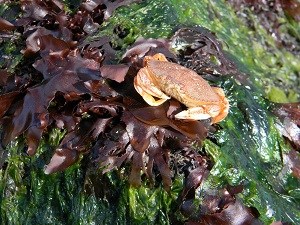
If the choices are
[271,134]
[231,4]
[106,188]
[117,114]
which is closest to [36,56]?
[117,114]

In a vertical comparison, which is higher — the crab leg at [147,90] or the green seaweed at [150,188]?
the crab leg at [147,90]

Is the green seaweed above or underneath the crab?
underneath

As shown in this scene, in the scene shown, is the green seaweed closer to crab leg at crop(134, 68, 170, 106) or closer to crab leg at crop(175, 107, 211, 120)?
crab leg at crop(175, 107, 211, 120)

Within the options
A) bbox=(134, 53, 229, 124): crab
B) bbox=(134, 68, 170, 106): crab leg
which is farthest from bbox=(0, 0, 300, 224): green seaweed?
bbox=(134, 68, 170, 106): crab leg

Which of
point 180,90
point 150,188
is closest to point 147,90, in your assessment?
point 180,90

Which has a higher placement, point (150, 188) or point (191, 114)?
point (191, 114)

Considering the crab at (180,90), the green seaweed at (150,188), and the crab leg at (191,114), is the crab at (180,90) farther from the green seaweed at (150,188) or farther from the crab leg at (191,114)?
the green seaweed at (150,188)

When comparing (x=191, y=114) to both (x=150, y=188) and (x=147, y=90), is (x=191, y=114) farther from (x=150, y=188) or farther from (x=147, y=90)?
(x=150, y=188)

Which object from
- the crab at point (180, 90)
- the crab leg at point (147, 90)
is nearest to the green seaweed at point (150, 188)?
the crab at point (180, 90)
